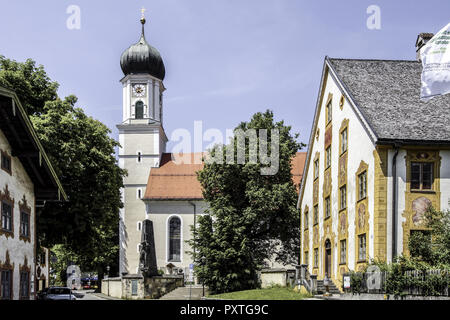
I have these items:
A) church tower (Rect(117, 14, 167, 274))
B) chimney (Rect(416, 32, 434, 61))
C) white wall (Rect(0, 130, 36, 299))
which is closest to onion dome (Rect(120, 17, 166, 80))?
church tower (Rect(117, 14, 167, 274))

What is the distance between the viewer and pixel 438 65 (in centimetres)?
1697

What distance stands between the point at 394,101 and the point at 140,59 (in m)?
55.0

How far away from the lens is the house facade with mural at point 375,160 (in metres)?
24.9

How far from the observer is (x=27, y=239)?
84.1 ft

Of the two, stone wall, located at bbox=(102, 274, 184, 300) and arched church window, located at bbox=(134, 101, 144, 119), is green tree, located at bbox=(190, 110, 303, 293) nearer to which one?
stone wall, located at bbox=(102, 274, 184, 300)

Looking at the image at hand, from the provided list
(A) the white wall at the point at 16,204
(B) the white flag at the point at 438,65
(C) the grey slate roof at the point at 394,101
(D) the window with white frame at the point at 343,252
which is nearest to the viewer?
(B) the white flag at the point at 438,65

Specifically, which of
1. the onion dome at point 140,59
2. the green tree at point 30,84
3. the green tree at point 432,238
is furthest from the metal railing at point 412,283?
the onion dome at point 140,59

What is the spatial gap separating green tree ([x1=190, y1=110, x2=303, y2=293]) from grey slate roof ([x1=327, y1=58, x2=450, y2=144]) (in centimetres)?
1769

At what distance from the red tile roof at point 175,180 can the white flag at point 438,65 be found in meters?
55.9

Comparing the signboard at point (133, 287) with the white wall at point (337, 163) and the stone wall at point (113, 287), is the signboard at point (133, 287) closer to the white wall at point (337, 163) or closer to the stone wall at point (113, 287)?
the stone wall at point (113, 287)

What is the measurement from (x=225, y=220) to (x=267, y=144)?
748 cm

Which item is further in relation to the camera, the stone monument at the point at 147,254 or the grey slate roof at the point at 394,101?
the stone monument at the point at 147,254
